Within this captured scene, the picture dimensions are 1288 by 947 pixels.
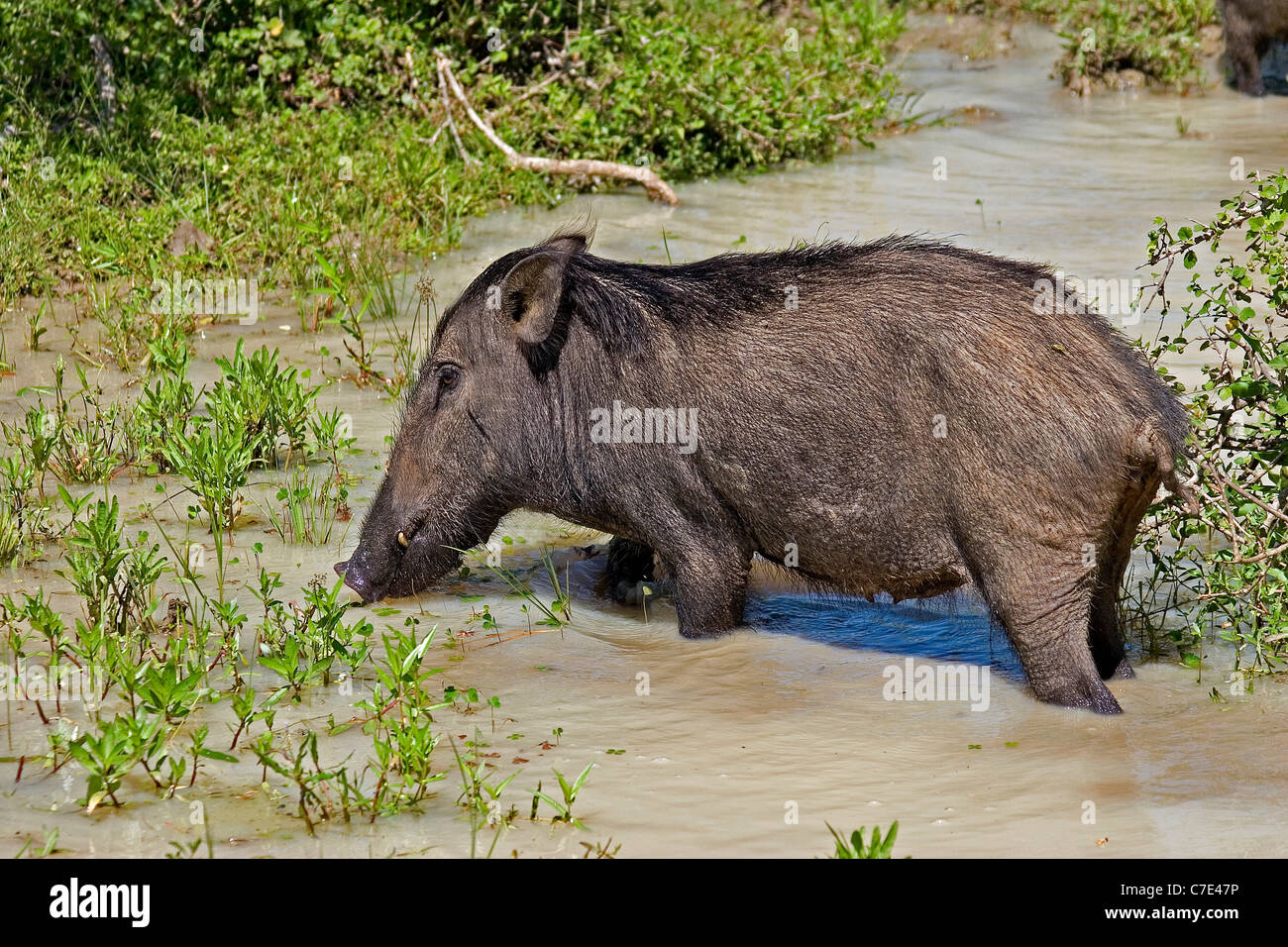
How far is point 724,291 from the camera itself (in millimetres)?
5508

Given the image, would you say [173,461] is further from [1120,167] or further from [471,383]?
[1120,167]

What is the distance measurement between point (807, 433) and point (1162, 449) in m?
1.08

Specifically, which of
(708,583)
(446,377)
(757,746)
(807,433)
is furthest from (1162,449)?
(446,377)

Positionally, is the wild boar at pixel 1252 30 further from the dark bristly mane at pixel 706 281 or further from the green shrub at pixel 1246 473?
the dark bristly mane at pixel 706 281

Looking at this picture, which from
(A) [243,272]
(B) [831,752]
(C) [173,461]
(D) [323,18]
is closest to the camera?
(B) [831,752]

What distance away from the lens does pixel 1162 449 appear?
4.68 m

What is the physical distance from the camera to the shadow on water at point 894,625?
564 centimetres

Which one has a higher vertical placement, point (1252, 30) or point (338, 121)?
point (1252, 30)

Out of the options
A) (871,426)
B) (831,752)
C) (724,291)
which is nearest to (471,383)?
(724,291)

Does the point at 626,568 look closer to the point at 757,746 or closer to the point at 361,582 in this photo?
the point at 361,582

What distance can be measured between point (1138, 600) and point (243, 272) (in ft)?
16.9

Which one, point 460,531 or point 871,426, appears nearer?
point 871,426

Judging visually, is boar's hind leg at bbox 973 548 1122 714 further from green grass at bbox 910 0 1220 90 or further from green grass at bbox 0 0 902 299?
green grass at bbox 910 0 1220 90

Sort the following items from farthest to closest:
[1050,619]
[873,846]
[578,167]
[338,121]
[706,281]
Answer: [338,121], [578,167], [706,281], [1050,619], [873,846]
